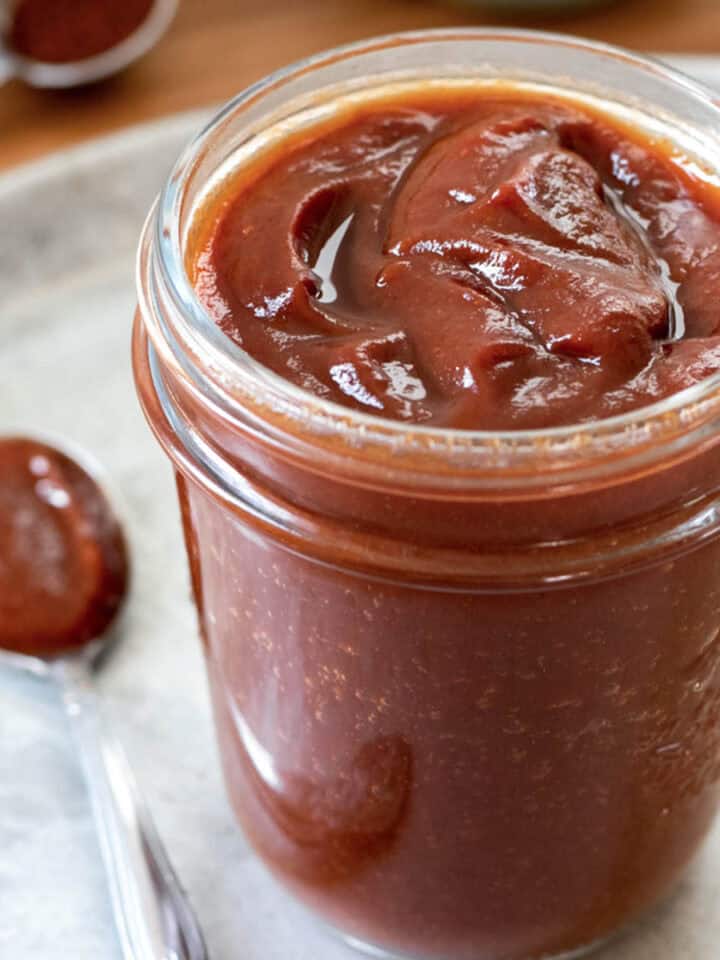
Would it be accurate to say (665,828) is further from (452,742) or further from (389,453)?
(389,453)

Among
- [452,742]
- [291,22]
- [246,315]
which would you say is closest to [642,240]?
[246,315]

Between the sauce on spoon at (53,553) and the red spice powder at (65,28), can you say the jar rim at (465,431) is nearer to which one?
the sauce on spoon at (53,553)

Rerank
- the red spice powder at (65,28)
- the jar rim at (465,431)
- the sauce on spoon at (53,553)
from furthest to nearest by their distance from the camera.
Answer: the red spice powder at (65,28), the sauce on spoon at (53,553), the jar rim at (465,431)

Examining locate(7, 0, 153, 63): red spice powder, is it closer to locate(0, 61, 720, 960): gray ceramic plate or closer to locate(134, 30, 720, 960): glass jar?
locate(0, 61, 720, 960): gray ceramic plate

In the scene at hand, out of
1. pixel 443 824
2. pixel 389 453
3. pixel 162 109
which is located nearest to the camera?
pixel 389 453

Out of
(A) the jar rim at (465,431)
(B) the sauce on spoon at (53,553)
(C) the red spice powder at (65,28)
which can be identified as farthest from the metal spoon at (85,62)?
(A) the jar rim at (465,431)

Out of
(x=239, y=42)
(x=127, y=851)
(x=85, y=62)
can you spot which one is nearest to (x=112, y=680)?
(x=127, y=851)
